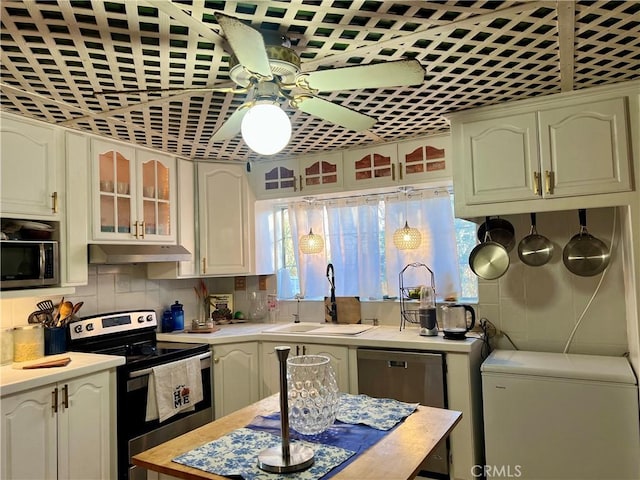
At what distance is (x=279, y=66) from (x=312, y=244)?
2.20 m

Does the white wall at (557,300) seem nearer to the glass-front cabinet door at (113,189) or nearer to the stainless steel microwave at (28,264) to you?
the glass-front cabinet door at (113,189)

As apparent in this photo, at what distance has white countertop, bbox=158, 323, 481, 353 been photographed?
2.65m

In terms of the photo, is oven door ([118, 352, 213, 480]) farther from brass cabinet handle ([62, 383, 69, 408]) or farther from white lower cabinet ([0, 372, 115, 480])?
brass cabinet handle ([62, 383, 69, 408])

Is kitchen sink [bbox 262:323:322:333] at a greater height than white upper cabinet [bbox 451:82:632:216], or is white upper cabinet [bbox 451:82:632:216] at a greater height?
white upper cabinet [bbox 451:82:632:216]

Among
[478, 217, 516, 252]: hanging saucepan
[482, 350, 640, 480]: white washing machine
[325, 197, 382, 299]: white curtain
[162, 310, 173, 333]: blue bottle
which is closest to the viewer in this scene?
[482, 350, 640, 480]: white washing machine

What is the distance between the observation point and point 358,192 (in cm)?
343

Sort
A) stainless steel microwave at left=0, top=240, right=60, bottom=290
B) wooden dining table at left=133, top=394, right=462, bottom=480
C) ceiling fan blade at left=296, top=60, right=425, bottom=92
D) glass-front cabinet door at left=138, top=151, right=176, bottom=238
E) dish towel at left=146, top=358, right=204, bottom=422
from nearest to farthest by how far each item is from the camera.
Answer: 1. wooden dining table at left=133, top=394, right=462, bottom=480
2. ceiling fan blade at left=296, top=60, right=425, bottom=92
3. stainless steel microwave at left=0, top=240, right=60, bottom=290
4. dish towel at left=146, top=358, right=204, bottom=422
5. glass-front cabinet door at left=138, top=151, right=176, bottom=238

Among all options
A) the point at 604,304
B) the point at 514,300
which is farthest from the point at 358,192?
the point at 604,304

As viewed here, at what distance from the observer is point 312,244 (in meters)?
3.74

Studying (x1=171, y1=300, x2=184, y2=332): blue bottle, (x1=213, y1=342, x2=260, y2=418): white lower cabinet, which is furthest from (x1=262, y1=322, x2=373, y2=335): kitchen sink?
(x1=171, y1=300, x2=184, y2=332): blue bottle

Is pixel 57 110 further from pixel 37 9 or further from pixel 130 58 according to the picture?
pixel 37 9

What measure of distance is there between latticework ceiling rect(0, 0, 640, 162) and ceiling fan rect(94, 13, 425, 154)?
0.32ft

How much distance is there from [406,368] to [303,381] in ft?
5.13

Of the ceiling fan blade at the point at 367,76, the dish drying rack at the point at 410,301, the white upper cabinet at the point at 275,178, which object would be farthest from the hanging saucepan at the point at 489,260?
the ceiling fan blade at the point at 367,76
